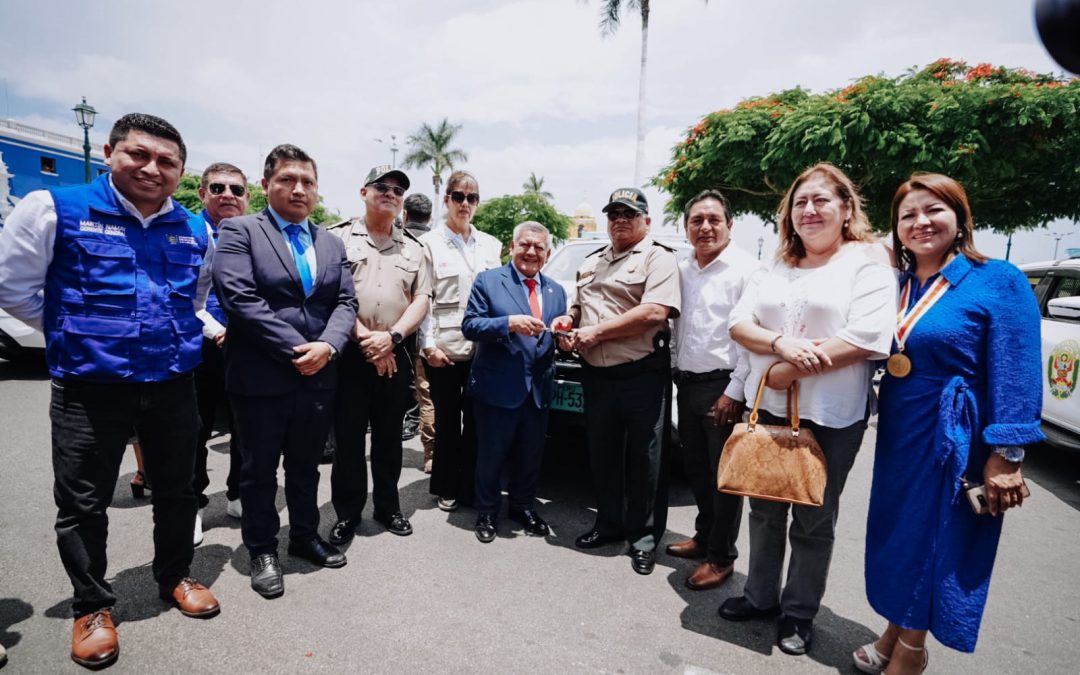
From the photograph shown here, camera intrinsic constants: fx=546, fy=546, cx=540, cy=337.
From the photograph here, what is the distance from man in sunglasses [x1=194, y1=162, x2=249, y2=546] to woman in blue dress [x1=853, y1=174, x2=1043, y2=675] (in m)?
3.48

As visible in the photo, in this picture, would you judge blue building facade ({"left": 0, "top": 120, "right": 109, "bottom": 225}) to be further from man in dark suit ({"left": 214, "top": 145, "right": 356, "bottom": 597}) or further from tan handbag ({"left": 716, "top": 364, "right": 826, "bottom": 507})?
tan handbag ({"left": 716, "top": 364, "right": 826, "bottom": 507})

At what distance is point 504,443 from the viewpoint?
3525mm

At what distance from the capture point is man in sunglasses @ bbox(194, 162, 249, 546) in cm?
345

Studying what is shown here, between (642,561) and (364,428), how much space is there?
5.98 ft

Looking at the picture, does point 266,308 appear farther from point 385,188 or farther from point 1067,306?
point 1067,306

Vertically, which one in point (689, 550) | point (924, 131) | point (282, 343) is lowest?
point (689, 550)

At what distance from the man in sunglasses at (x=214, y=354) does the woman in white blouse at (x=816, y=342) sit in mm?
3060

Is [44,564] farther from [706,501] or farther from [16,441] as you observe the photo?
[706,501]

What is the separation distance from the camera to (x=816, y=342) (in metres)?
2.29

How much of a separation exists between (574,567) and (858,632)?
1429 millimetres

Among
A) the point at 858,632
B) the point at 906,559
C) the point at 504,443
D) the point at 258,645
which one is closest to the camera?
the point at 906,559

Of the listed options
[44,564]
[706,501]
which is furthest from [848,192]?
[44,564]

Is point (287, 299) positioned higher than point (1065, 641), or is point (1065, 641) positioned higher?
point (287, 299)

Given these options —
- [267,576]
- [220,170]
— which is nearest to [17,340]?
[220,170]
